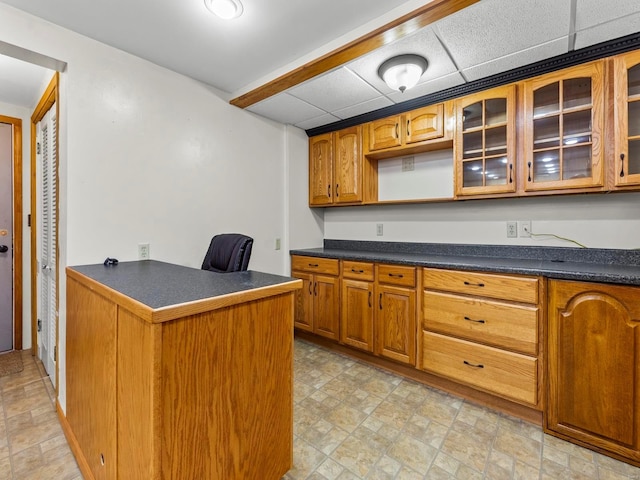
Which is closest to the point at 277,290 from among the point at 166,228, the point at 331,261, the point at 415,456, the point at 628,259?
the point at 415,456

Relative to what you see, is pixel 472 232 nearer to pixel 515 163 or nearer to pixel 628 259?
pixel 515 163

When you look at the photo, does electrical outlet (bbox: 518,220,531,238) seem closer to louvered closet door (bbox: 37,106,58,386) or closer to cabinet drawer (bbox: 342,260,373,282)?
cabinet drawer (bbox: 342,260,373,282)

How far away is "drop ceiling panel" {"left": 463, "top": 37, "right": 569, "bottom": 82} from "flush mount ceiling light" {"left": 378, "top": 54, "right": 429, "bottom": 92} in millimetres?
382

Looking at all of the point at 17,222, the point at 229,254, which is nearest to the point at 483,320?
the point at 229,254

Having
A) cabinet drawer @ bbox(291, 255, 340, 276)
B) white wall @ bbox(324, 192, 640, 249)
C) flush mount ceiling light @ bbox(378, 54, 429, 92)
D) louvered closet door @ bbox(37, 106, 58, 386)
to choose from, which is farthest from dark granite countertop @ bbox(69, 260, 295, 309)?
white wall @ bbox(324, 192, 640, 249)

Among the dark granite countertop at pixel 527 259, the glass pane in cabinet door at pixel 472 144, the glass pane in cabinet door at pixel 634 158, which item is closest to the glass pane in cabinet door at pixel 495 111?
the glass pane in cabinet door at pixel 472 144

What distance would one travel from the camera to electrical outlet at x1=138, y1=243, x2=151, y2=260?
6.81 feet

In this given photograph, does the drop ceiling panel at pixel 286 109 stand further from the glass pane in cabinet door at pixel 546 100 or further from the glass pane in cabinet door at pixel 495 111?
the glass pane in cabinet door at pixel 546 100

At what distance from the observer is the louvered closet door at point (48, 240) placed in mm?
2031

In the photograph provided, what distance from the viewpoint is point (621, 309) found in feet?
4.98

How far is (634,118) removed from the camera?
176cm

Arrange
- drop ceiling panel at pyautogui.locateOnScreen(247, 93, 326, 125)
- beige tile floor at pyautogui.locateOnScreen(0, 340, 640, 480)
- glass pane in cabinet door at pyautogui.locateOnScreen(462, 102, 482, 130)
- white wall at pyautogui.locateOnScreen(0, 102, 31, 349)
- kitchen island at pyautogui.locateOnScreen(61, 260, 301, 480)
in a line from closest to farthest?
kitchen island at pyautogui.locateOnScreen(61, 260, 301, 480) < beige tile floor at pyautogui.locateOnScreen(0, 340, 640, 480) < glass pane in cabinet door at pyautogui.locateOnScreen(462, 102, 482, 130) < drop ceiling panel at pyautogui.locateOnScreen(247, 93, 326, 125) < white wall at pyautogui.locateOnScreen(0, 102, 31, 349)

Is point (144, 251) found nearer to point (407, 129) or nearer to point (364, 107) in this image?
point (364, 107)

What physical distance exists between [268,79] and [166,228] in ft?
4.53
